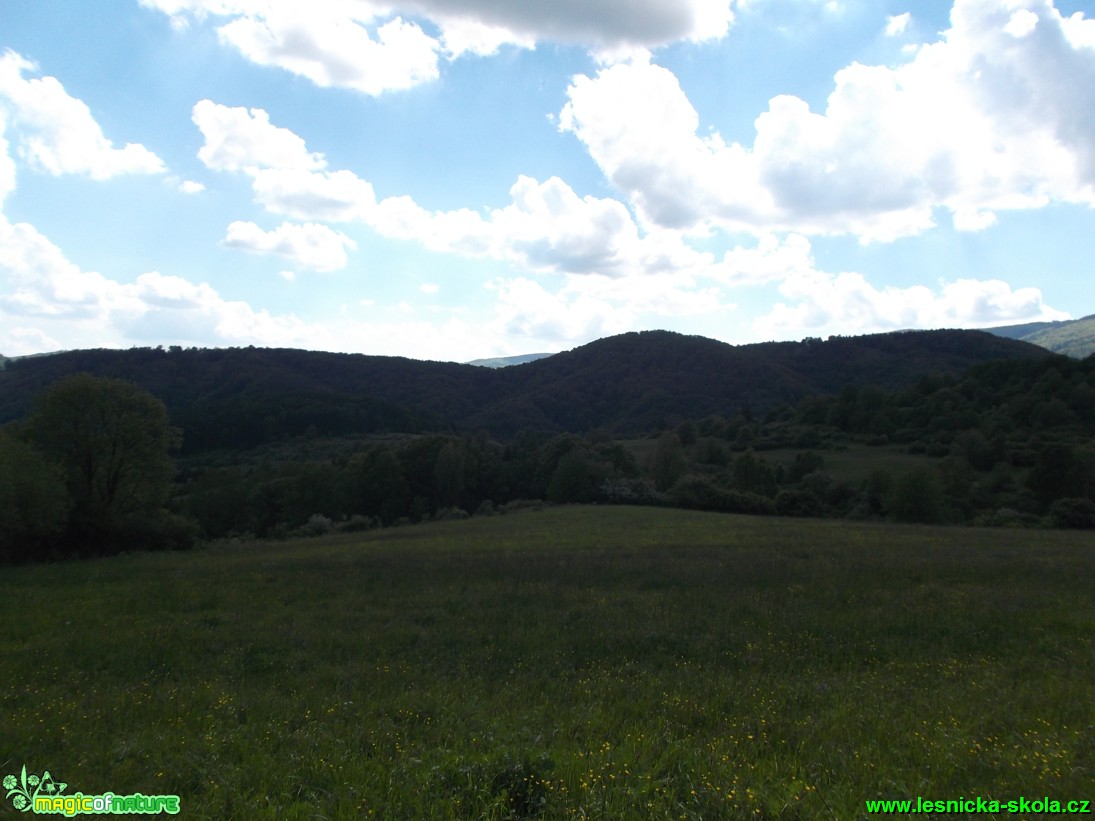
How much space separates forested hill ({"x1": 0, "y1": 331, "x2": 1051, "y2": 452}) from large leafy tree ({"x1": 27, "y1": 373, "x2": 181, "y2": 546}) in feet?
316

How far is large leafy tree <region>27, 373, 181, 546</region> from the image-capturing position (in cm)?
3288

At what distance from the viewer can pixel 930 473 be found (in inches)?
2258

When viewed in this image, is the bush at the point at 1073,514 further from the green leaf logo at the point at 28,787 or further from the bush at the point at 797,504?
the green leaf logo at the point at 28,787

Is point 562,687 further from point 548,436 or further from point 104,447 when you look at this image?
point 548,436

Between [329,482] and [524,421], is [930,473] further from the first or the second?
[524,421]

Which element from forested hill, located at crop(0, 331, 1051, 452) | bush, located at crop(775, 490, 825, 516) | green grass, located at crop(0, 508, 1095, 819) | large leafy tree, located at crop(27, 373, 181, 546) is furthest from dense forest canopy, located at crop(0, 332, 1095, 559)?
green grass, located at crop(0, 508, 1095, 819)

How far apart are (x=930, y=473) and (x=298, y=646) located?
59.2 meters

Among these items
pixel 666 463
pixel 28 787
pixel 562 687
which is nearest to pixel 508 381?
pixel 666 463

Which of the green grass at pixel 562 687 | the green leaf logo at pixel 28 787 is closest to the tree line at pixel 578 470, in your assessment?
the green grass at pixel 562 687

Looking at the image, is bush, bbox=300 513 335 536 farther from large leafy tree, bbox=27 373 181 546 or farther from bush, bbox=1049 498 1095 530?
bush, bbox=1049 498 1095 530

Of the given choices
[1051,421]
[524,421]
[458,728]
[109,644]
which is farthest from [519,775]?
[524,421]

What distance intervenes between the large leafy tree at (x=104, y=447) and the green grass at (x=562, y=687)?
560 inches

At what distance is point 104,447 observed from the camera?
33781 mm

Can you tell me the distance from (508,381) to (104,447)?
498ft
